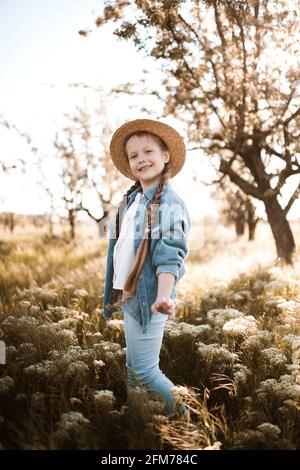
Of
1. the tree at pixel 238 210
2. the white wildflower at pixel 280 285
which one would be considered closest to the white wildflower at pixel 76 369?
the white wildflower at pixel 280 285

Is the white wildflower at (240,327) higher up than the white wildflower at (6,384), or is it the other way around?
the white wildflower at (240,327)

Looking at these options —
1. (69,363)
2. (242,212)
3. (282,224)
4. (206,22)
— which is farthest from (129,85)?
(242,212)

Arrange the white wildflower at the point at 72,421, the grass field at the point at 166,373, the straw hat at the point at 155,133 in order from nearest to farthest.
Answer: the white wildflower at the point at 72,421, the grass field at the point at 166,373, the straw hat at the point at 155,133

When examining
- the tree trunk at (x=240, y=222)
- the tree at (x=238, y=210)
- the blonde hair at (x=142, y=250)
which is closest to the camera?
the blonde hair at (x=142, y=250)

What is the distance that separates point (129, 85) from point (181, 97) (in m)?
1.15

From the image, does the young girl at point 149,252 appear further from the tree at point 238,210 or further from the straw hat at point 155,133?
the tree at point 238,210

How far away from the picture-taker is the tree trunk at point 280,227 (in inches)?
353

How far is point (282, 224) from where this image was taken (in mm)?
9016

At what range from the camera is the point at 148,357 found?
2955 millimetres

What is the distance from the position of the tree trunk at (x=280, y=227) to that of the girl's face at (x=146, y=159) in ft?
20.3

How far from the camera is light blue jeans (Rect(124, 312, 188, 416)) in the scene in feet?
9.60

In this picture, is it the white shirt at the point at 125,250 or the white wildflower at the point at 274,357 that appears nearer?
the white shirt at the point at 125,250

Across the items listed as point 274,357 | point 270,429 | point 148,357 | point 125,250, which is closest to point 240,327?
point 274,357

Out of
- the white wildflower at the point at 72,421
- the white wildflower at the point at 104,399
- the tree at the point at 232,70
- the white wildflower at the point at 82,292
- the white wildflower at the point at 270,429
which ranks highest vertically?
the tree at the point at 232,70
